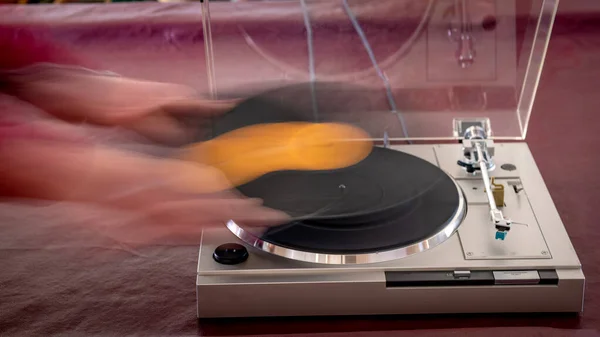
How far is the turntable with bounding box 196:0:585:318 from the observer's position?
3.38ft

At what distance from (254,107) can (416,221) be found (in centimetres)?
45

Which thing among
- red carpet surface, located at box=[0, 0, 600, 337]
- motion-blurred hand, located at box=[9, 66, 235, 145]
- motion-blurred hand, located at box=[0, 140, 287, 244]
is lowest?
red carpet surface, located at box=[0, 0, 600, 337]

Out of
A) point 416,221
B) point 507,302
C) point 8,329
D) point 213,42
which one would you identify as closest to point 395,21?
point 213,42

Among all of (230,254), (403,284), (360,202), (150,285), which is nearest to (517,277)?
(403,284)

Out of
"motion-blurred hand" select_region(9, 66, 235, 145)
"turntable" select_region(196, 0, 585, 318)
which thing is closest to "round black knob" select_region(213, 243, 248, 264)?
"turntable" select_region(196, 0, 585, 318)

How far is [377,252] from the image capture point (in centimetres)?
104

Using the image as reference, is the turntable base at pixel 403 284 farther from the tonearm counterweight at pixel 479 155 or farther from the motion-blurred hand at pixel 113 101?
the motion-blurred hand at pixel 113 101

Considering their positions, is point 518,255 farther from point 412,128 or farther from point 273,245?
point 412,128

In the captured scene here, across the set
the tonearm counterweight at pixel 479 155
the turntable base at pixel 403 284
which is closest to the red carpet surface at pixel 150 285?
the turntable base at pixel 403 284

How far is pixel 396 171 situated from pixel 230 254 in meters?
0.34

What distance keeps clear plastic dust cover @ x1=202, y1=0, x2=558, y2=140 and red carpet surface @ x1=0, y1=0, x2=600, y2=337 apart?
164mm

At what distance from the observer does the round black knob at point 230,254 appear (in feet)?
3.42

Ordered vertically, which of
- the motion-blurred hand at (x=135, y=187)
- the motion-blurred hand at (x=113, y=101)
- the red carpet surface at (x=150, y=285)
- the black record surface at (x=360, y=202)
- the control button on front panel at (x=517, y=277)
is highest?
the motion-blurred hand at (x=113, y=101)

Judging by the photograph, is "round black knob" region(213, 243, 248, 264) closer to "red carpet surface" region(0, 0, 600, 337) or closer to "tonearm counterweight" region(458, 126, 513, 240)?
"red carpet surface" region(0, 0, 600, 337)
